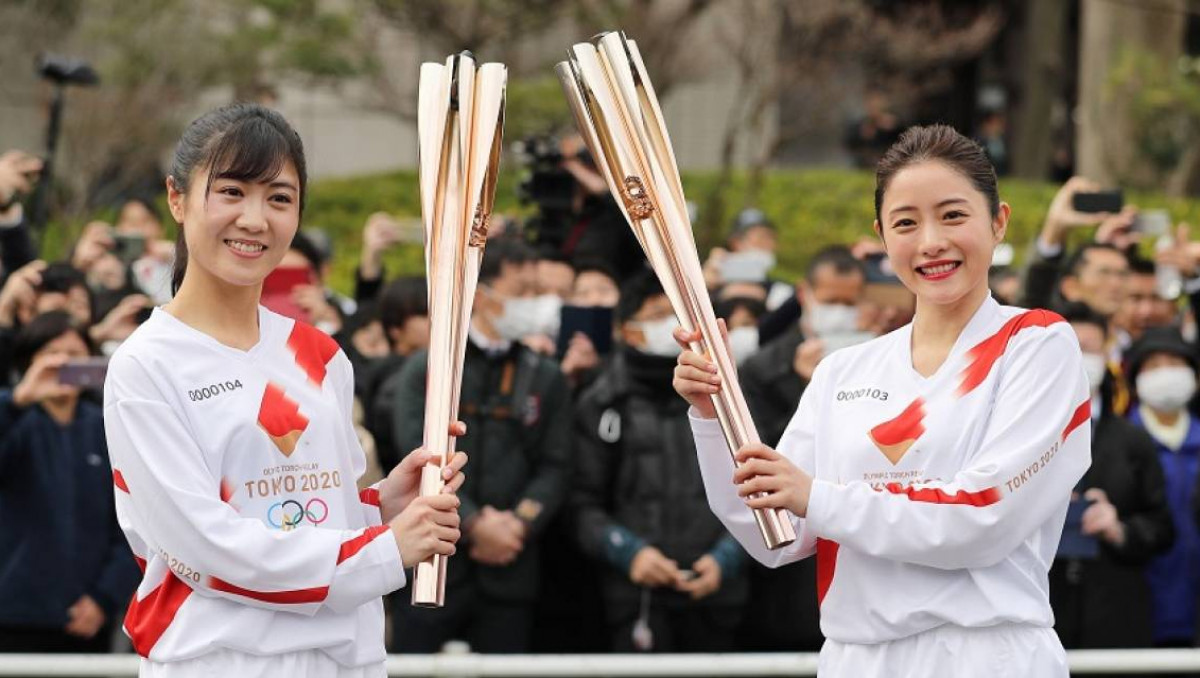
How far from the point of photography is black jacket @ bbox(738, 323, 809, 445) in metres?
5.61

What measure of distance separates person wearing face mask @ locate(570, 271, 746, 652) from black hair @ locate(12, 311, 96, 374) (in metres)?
1.51

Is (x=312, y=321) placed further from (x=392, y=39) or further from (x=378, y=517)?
(x=392, y=39)

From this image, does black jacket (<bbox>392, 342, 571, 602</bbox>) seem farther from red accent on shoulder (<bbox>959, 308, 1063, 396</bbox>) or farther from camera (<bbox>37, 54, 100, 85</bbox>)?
camera (<bbox>37, 54, 100, 85</bbox>)

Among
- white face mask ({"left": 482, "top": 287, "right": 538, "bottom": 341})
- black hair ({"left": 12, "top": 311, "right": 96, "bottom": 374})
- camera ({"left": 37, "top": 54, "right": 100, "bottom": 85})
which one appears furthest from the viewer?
camera ({"left": 37, "top": 54, "right": 100, "bottom": 85})

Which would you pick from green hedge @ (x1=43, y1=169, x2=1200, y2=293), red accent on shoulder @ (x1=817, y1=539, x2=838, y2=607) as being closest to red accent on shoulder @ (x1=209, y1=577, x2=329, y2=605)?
red accent on shoulder @ (x1=817, y1=539, x2=838, y2=607)

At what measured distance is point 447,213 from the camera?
318 cm

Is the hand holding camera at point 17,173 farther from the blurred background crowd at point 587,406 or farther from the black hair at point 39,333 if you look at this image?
the black hair at point 39,333

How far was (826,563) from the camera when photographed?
10.4 feet

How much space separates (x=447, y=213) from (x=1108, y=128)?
10760 mm

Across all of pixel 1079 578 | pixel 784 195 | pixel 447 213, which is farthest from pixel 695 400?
pixel 784 195

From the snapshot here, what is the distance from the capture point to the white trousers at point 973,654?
2.98 meters

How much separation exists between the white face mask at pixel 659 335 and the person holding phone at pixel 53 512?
5.33 feet

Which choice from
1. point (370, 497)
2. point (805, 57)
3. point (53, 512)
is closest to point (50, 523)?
point (53, 512)

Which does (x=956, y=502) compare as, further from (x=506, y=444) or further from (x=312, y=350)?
(x=506, y=444)
